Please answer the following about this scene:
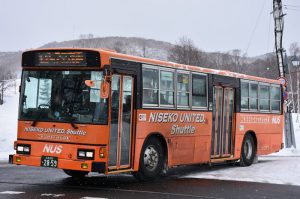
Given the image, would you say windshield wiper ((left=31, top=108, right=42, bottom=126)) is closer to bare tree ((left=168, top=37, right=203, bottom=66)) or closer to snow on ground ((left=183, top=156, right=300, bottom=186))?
snow on ground ((left=183, top=156, right=300, bottom=186))

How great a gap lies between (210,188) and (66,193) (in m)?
3.08

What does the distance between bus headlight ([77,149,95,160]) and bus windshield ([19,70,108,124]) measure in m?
0.58

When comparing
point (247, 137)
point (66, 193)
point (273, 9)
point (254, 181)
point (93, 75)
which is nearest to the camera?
point (66, 193)

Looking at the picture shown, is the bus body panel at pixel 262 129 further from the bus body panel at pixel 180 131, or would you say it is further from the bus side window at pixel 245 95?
the bus body panel at pixel 180 131

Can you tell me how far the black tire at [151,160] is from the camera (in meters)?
12.4

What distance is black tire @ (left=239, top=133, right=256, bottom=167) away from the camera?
17.2 m

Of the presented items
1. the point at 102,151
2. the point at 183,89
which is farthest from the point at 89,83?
the point at 183,89

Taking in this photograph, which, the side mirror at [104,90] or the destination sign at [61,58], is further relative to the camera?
the destination sign at [61,58]

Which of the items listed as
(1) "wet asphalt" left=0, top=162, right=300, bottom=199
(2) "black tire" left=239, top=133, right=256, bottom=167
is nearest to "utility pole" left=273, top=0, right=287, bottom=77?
(2) "black tire" left=239, top=133, right=256, bottom=167

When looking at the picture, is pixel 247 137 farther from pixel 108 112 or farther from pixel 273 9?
pixel 273 9

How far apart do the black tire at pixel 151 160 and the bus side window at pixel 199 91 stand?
197cm

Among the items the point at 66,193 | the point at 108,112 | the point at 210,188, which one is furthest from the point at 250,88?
the point at 66,193

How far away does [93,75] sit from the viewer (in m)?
11.1

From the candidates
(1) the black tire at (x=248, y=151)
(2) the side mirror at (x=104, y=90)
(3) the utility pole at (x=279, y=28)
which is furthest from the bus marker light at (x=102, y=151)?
(3) the utility pole at (x=279, y=28)
